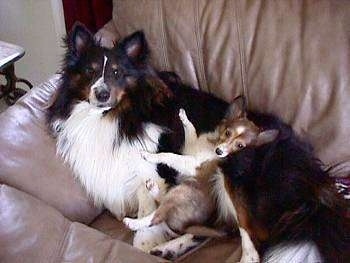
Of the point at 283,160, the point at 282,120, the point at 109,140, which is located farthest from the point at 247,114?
the point at 109,140

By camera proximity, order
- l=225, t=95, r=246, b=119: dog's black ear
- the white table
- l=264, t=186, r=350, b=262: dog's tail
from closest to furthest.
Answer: l=264, t=186, r=350, b=262: dog's tail < l=225, t=95, r=246, b=119: dog's black ear < the white table

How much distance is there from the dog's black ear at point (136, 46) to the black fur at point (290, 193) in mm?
438

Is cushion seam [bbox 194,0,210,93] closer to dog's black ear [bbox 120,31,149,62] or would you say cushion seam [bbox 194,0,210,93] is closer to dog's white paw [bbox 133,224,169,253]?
dog's black ear [bbox 120,31,149,62]

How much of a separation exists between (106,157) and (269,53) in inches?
24.6

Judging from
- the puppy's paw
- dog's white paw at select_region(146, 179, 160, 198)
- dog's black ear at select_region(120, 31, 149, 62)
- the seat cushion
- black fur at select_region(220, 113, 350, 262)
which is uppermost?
dog's black ear at select_region(120, 31, 149, 62)

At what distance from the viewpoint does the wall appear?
8.52 ft

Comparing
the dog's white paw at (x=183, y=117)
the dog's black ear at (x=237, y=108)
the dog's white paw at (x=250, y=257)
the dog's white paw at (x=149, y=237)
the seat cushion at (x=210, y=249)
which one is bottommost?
the dog's white paw at (x=149, y=237)

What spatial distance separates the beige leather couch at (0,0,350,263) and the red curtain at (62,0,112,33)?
389mm

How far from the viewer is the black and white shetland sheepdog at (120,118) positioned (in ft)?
5.77

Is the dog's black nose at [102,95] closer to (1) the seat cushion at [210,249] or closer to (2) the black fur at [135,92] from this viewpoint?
(2) the black fur at [135,92]

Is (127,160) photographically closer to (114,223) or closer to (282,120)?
(114,223)

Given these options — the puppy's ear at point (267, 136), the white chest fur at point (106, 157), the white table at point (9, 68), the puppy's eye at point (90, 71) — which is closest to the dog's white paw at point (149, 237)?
the white chest fur at point (106, 157)

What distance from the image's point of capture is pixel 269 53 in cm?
173

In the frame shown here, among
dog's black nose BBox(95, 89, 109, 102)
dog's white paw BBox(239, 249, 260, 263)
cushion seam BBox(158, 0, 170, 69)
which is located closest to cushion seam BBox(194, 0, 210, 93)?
cushion seam BBox(158, 0, 170, 69)
